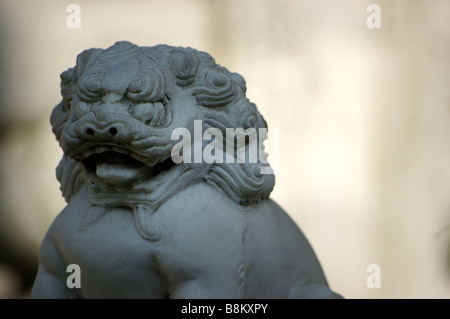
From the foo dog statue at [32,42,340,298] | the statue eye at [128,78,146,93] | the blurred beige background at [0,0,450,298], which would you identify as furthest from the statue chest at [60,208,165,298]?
the blurred beige background at [0,0,450,298]

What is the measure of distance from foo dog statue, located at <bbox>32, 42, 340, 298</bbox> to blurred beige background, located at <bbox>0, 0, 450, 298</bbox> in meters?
1.36

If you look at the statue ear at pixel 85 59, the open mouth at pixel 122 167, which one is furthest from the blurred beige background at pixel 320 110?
the open mouth at pixel 122 167

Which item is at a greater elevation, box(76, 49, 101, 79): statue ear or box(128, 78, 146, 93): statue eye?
box(76, 49, 101, 79): statue ear

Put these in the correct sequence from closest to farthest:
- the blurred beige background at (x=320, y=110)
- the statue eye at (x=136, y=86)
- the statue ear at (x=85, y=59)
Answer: the statue eye at (x=136, y=86) < the statue ear at (x=85, y=59) < the blurred beige background at (x=320, y=110)

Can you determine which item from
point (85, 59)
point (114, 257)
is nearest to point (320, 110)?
point (85, 59)

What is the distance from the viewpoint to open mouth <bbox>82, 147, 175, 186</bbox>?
2088 mm

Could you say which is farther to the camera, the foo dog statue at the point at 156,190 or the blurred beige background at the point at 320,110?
the blurred beige background at the point at 320,110

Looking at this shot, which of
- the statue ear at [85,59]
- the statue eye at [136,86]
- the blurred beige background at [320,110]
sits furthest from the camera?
the blurred beige background at [320,110]

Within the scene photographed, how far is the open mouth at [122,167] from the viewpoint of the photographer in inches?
82.2

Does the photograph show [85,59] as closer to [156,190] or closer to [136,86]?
[136,86]

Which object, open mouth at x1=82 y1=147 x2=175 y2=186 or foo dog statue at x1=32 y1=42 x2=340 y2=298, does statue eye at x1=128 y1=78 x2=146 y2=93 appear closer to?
foo dog statue at x1=32 y1=42 x2=340 y2=298

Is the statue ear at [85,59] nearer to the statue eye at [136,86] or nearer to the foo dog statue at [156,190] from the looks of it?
the foo dog statue at [156,190]

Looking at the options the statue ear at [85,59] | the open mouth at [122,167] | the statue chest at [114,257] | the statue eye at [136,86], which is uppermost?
the statue ear at [85,59]

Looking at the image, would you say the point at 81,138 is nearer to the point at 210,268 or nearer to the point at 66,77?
the point at 66,77
